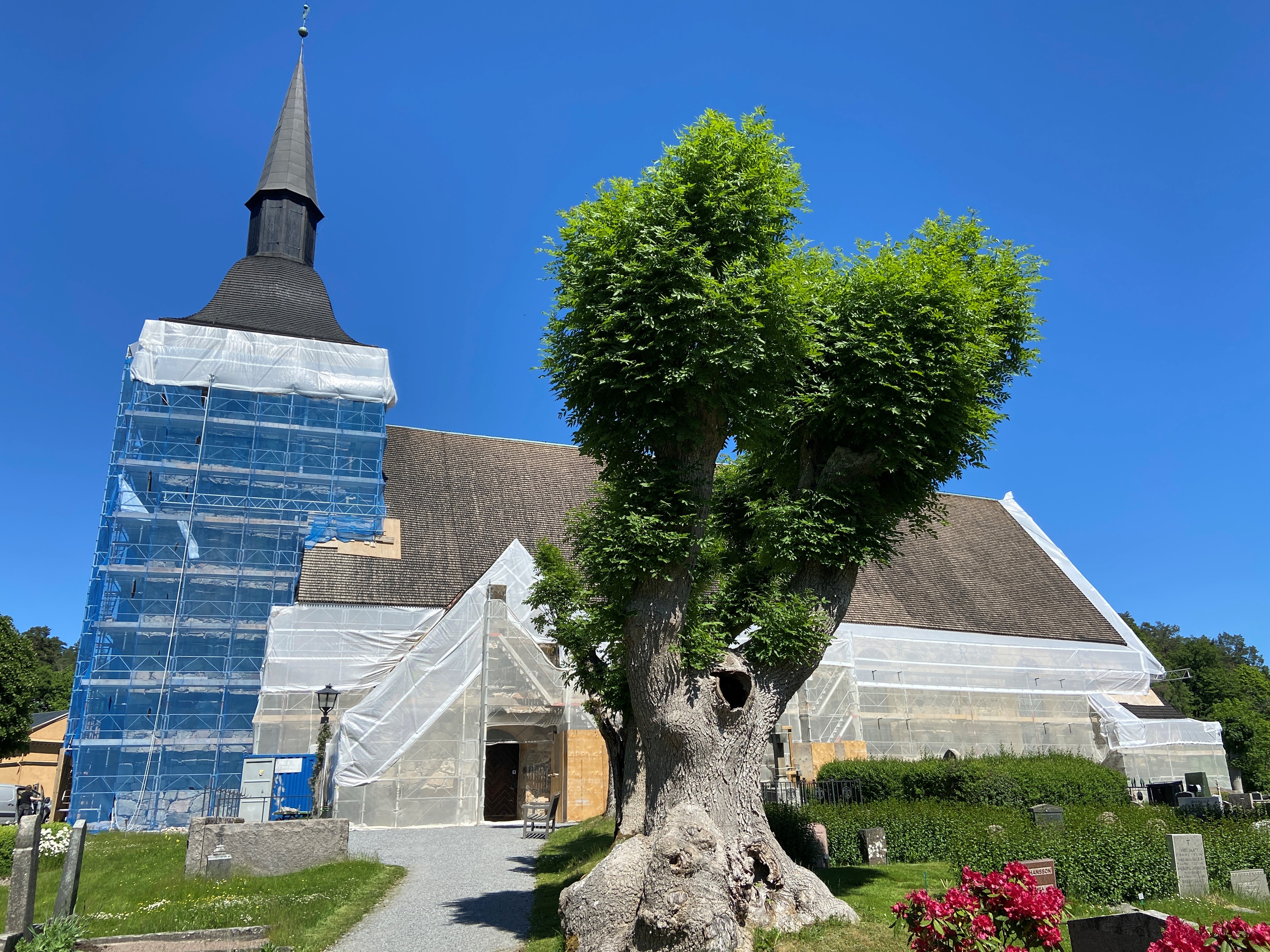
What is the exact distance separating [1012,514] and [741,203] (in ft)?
110

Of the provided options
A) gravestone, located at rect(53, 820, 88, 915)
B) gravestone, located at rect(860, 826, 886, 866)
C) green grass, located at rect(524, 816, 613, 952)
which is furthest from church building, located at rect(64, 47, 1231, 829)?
gravestone, located at rect(53, 820, 88, 915)

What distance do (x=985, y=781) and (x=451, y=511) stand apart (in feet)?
62.0

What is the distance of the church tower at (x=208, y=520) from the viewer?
942 inches

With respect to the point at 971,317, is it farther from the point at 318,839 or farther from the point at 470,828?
the point at 470,828

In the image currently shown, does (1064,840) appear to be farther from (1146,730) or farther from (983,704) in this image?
→ (1146,730)

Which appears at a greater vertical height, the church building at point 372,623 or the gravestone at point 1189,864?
the church building at point 372,623

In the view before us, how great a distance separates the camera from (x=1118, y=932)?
6406 millimetres

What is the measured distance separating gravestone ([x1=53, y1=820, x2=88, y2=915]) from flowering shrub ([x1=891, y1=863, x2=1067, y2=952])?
1006cm

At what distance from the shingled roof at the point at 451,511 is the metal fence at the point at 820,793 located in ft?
30.0

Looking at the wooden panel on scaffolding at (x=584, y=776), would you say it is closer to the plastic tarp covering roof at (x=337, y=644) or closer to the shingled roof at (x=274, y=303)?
the plastic tarp covering roof at (x=337, y=644)

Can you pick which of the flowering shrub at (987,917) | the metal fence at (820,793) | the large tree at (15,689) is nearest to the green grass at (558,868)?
the metal fence at (820,793)

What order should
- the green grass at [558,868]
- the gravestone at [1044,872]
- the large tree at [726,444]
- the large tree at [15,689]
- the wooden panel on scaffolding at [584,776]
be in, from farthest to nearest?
1. the large tree at [15,689]
2. the wooden panel on scaffolding at [584,776]
3. the gravestone at [1044,872]
4. the green grass at [558,868]
5. the large tree at [726,444]

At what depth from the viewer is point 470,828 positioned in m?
21.2

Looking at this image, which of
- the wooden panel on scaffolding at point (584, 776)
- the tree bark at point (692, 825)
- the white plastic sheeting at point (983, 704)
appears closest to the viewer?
the tree bark at point (692, 825)
